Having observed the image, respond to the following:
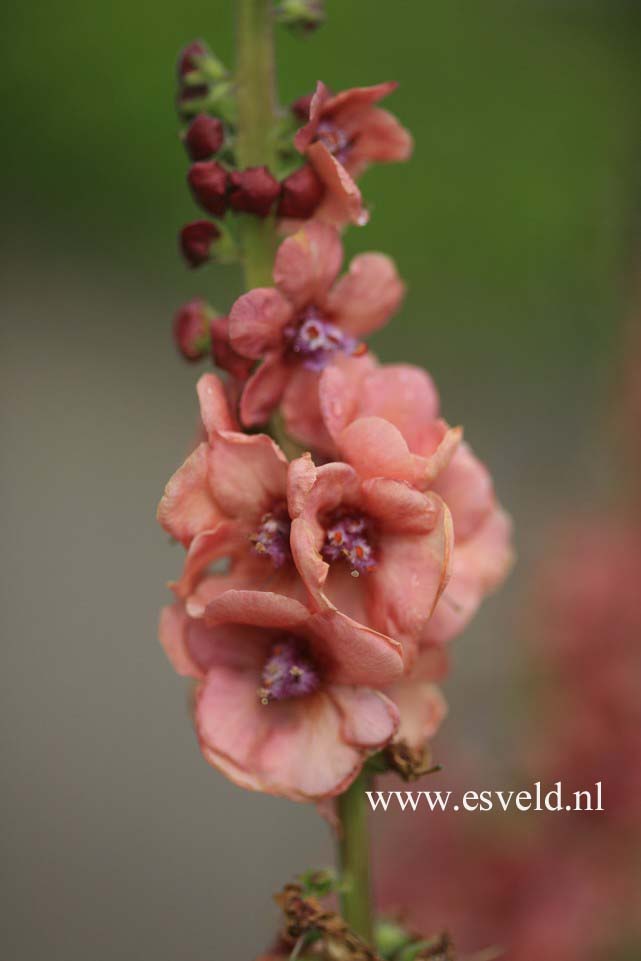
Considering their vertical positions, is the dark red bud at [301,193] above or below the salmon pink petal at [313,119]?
below

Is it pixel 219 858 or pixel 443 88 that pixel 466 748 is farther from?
pixel 443 88

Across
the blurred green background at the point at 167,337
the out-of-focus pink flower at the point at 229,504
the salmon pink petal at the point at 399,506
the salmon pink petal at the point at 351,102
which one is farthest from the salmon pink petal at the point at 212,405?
the blurred green background at the point at 167,337

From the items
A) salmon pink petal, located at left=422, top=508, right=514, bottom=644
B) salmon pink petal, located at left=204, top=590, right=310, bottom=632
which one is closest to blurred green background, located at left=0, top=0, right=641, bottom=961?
salmon pink petal, located at left=422, top=508, right=514, bottom=644

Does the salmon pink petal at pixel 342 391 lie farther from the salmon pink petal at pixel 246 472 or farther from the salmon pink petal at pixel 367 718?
the salmon pink petal at pixel 367 718

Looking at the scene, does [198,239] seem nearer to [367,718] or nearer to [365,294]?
[365,294]

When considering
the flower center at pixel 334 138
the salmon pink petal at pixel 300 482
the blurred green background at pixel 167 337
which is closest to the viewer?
the salmon pink petal at pixel 300 482

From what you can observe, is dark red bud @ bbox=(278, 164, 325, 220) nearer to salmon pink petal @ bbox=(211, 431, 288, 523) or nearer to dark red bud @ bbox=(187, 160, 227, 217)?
dark red bud @ bbox=(187, 160, 227, 217)
